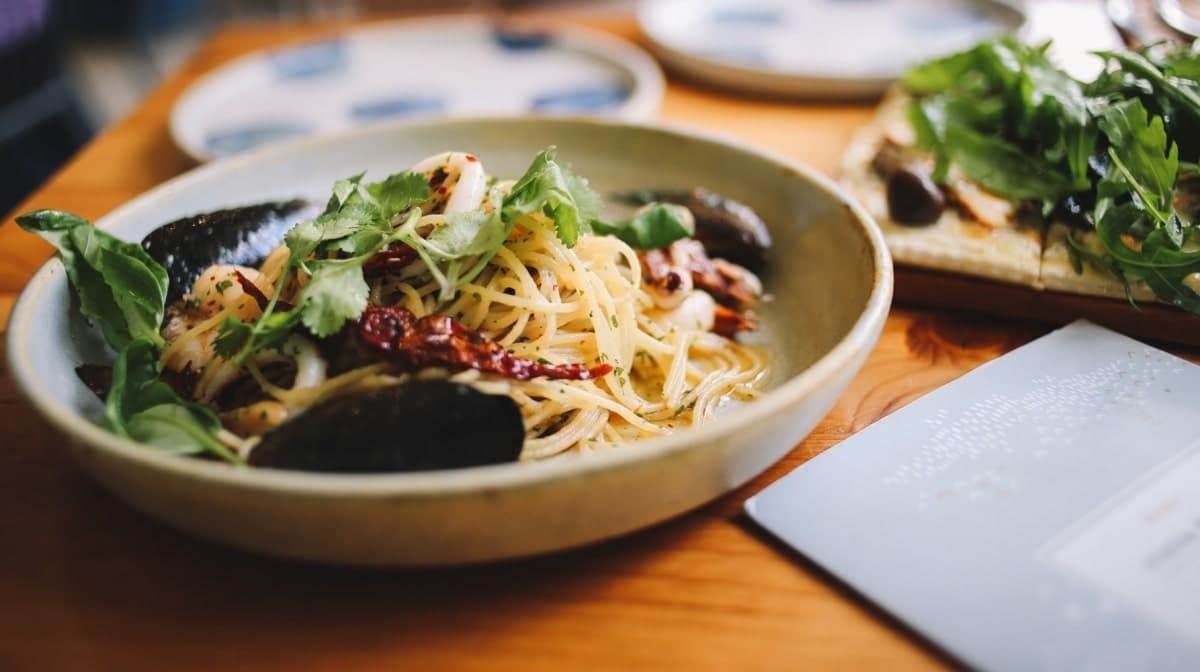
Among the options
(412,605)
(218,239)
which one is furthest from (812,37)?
(412,605)

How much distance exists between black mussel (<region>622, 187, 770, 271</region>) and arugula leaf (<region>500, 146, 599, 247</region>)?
45 cm

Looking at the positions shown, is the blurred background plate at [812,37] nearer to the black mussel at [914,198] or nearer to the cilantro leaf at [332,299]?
the black mussel at [914,198]

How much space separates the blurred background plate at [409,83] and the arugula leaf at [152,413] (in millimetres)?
1355

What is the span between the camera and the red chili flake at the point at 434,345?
4.34 ft

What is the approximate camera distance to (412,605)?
1156 mm

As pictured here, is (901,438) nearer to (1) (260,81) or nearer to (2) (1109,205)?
(2) (1109,205)

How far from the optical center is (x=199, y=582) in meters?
1.20

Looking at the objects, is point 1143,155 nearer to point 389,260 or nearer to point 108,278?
point 389,260

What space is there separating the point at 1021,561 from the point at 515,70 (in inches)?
103

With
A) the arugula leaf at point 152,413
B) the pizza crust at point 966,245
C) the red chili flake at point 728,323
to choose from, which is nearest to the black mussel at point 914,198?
the pizza crust at point 966,245

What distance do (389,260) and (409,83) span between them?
1867 millimetres

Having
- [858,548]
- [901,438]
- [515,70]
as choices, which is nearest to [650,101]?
[515,70]

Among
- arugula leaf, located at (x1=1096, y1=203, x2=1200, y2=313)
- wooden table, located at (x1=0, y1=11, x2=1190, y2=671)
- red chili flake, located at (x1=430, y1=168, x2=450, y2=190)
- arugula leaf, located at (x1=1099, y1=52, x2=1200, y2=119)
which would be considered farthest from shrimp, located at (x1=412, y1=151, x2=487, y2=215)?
arugula leaf, located at (x1=1099, y1=52, x2=1200, y2=119)

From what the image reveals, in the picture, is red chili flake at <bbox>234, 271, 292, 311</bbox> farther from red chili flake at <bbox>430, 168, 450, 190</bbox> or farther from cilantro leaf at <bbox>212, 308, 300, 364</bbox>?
red chili flake at <bbox>430, 168, 450, 190</bbox>
